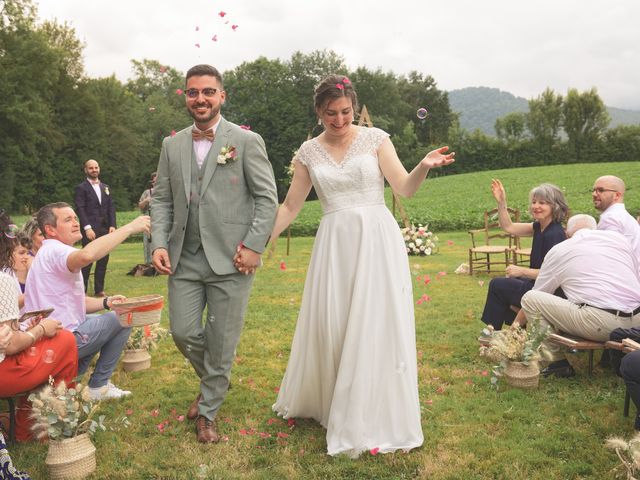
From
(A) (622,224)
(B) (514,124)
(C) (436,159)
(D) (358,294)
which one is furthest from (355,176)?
(B) (514,124)

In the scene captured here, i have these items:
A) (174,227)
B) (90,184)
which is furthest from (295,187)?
(90,184)

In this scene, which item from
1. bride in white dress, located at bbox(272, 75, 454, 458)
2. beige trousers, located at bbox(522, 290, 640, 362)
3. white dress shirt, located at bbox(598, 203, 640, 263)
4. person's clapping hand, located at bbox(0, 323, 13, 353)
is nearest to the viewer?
person's clapping hand, located at bbox(0, 323, 13, 353)

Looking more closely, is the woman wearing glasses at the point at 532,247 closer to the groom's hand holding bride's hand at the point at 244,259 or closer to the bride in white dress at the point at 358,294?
the bride in white dress at the point at 358,294

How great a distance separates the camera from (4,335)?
3527 mm

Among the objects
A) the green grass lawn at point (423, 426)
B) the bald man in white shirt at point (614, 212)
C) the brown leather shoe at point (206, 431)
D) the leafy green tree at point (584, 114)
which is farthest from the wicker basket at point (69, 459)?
the leafy green tree at point (584, 114)

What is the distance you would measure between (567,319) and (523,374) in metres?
0.66

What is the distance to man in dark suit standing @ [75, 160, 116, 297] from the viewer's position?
10297mm

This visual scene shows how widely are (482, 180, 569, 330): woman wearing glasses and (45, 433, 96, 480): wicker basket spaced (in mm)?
4395

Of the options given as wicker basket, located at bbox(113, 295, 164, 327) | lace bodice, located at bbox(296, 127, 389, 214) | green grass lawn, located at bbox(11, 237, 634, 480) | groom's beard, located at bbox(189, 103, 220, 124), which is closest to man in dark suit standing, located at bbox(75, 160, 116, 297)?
green grass lawn, located at bbox(11, 237, 634, 480)

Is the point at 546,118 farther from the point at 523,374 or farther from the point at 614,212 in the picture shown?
the point at 523,374

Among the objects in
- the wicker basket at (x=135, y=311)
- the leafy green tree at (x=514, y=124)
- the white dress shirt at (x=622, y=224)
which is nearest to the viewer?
the wicker basket at (x=135, y=311)

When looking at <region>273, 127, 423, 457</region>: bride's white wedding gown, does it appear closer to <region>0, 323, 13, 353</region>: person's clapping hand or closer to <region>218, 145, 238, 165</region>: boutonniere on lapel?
<region>218, 145, 238, 165</region>: boutonniere on lapel

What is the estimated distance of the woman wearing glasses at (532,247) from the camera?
238 inches

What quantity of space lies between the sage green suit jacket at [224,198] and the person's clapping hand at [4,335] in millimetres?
1110
